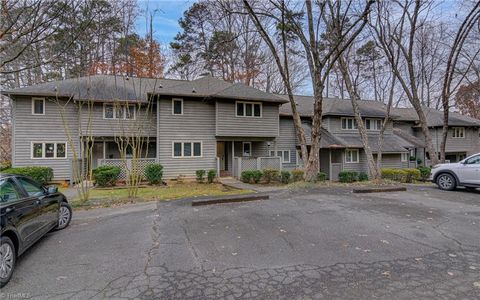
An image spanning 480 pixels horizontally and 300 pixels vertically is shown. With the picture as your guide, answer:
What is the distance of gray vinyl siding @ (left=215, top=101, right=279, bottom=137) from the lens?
1742 cm

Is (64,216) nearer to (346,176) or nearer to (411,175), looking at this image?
(346,176)

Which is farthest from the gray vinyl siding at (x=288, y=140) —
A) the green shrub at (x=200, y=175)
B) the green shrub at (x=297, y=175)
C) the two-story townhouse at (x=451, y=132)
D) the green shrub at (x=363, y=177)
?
the two-story townhouse at (x=451, y=132)

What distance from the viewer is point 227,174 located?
61.9 feet

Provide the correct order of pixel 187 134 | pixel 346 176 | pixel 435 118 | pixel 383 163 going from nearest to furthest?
1. pixel 187 134
2. pixel 346 176
3. pixel 383 163
4. pixel 435 118

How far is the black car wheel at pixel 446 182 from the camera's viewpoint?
35.4ft

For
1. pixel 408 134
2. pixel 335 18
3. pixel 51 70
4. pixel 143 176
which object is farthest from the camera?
pixel 408 134

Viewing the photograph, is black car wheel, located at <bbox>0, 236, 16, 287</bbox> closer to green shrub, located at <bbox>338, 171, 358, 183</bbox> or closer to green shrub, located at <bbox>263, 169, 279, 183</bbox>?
green shrub, located at <bbox>263, 169, 279, 183</bbox>

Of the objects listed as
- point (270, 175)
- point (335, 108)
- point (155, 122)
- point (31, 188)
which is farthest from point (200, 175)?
point (335, 108)

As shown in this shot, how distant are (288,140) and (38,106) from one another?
1736cm

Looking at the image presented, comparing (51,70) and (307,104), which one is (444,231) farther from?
(51,70)

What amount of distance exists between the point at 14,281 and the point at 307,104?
77.3ft

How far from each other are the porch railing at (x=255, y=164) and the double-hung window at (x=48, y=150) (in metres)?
11.0

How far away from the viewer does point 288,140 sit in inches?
856

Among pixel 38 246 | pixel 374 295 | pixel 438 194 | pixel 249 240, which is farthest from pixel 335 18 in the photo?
pixel 38 246
